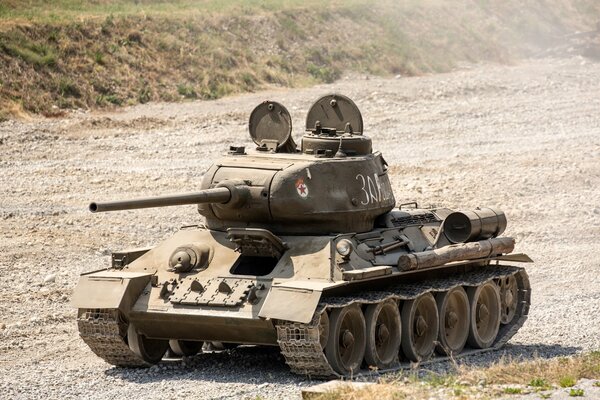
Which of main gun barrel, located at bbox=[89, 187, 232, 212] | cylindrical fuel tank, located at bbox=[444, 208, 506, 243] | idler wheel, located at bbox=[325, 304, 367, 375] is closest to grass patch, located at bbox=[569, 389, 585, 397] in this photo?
idler wheel, located at bbox=[325, 304, 367, 375]

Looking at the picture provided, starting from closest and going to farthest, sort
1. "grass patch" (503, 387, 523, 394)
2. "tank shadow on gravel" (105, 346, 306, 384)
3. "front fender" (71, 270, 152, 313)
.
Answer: "grass patch" (503, 387, 523, 394) → "tank shadow on gravel" (105, 346, 306, 384) → "front fender" (71, 270, 152, 313)

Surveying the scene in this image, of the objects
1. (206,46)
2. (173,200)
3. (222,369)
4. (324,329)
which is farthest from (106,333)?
(206,46)

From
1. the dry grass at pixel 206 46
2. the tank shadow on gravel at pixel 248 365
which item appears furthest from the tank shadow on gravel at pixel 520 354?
the dry grass at pixel 206 46

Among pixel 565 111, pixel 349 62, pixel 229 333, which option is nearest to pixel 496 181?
pixel 565 111

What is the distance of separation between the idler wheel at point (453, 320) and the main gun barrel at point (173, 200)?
3.45 metres

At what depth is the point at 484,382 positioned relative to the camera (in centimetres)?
1609

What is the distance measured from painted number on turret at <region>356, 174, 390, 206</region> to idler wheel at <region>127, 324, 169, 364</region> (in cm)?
335

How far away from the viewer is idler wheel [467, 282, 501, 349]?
Answer: 20.6m

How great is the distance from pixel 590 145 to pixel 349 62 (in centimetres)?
1143

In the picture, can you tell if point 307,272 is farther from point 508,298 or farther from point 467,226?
point 508,298

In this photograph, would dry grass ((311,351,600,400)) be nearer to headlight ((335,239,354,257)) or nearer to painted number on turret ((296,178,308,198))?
headlight ((335,239,354,257))

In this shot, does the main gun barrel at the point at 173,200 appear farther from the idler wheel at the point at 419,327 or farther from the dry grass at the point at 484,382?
the dry grass at the point at 484,382

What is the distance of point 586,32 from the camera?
64.5 m

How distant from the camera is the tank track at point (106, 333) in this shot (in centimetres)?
1794
